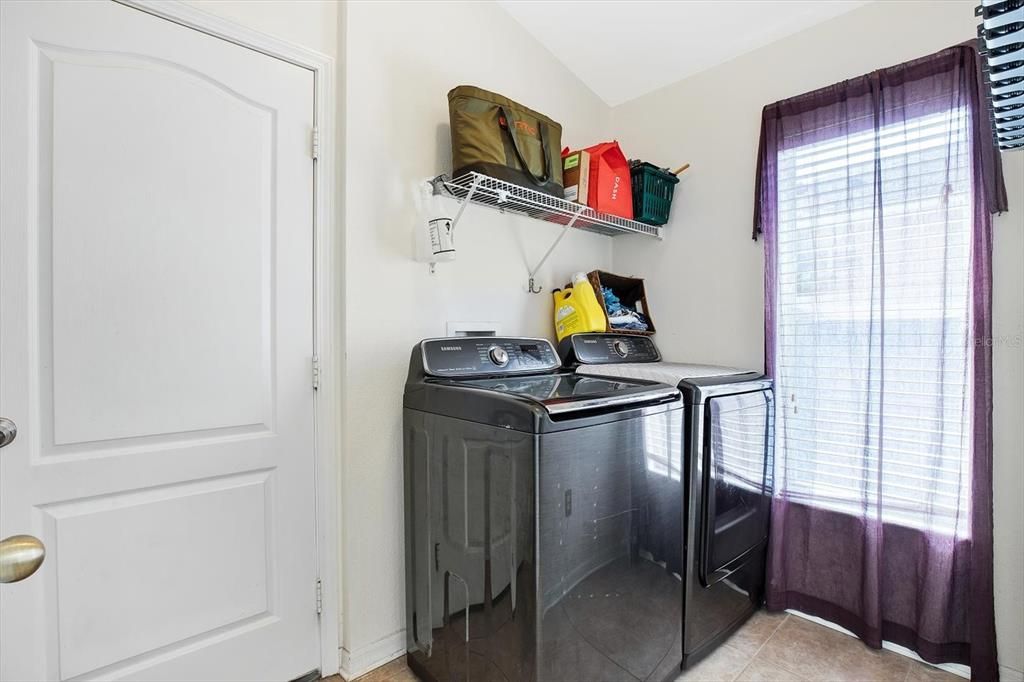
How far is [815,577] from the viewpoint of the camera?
2.08m

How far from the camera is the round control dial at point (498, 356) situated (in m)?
1.94

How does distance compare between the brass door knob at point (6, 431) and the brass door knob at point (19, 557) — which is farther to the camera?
the brass door knob at point (6, 431)

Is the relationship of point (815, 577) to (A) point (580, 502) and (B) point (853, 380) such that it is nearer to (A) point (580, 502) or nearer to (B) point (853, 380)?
(B) point (853, 380)

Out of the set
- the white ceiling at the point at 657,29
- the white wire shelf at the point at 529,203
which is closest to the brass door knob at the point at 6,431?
the white wire shelf at the point at 529,203

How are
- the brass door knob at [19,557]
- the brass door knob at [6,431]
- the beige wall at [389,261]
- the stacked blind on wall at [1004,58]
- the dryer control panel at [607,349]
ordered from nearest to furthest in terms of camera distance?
1. the brass door knob at [19,557]
2. the stacked blind on wall at [1004,58]
3. the brass door knob at [6,431]
4. the beige wall at [389,261]
5. the dryer control panel at [607,349]

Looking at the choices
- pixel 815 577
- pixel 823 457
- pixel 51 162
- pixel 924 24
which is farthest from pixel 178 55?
pixel 815 577

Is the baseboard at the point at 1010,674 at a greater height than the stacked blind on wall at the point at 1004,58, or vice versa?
the stacked blind on wall at the point at 1004,58

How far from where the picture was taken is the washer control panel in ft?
5.93

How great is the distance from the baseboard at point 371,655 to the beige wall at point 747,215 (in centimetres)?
184

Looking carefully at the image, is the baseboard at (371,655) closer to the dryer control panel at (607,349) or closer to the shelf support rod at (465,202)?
the dryer control panel at (607,349)

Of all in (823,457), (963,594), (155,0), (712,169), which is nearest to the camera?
(155,0)

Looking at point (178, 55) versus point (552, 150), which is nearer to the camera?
point (178, 55)

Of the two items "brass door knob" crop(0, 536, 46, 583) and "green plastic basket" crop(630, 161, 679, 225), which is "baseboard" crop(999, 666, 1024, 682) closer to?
"green plastic basket" crop(630, 161, 679, 225)

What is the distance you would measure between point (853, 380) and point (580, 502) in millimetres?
1369
